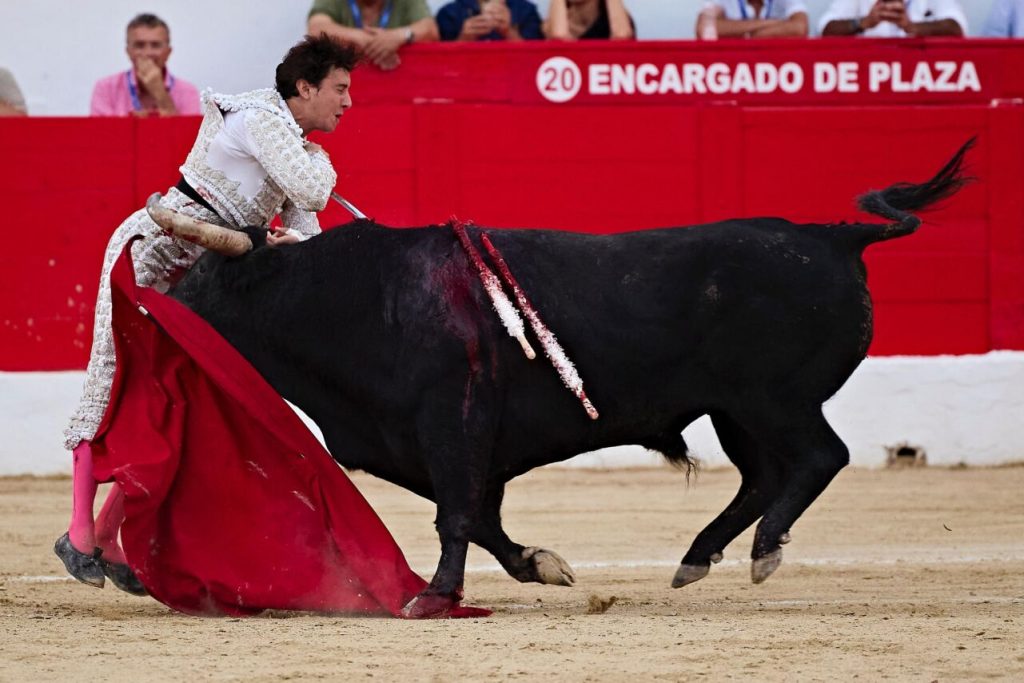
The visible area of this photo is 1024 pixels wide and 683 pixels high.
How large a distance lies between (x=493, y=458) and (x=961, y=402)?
360cm

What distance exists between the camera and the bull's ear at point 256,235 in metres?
4.38

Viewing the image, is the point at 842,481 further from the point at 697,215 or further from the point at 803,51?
the point at 803,51

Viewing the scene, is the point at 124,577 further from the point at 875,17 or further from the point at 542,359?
the point at 875,17

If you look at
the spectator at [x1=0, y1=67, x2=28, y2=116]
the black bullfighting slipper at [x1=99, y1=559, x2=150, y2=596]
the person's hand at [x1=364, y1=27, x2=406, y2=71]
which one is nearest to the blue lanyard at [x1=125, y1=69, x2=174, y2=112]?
the spectator at [x1=0, y1=67, x2=28, y2=116]

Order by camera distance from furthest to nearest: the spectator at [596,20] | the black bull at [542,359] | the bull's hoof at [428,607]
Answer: the spectator at [596,20], the black bull at [542,359], the bull's hoof at [428,607]

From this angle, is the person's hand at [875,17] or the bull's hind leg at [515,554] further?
the person's hand at [875,17]

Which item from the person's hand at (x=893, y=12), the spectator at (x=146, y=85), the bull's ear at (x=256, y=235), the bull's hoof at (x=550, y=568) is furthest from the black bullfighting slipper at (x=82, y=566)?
the person's hand at (x=893, y=12)

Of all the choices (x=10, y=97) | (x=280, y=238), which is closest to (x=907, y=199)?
(x=280, y=238)

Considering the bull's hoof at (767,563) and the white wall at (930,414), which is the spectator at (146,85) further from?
the bull's hoof at (767,563)

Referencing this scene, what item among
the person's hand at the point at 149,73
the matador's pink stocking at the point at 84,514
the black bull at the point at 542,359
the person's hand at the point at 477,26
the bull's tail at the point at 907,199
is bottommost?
the matador's pink stocking at the point at 84,514

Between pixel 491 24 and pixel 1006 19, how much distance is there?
232cm

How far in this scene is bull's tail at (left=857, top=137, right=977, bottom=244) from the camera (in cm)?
447

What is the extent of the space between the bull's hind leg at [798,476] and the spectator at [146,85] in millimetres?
3949

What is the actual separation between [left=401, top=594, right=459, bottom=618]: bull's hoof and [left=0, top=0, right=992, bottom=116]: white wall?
465cm
